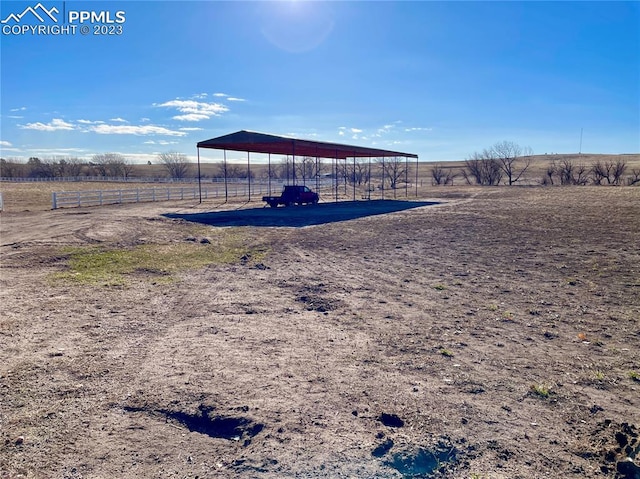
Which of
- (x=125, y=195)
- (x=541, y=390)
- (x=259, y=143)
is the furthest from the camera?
(x=125, y=195)

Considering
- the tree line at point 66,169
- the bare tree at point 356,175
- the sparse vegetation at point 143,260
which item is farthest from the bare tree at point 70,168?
the sparse vegetation at point 143,260

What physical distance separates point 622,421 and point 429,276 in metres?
5.79

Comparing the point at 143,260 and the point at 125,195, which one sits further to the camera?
the point at 125,195

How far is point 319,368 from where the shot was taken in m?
5.12

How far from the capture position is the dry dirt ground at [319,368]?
3561 millimetres

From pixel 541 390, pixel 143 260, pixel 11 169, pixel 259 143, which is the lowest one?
pixel 541 390

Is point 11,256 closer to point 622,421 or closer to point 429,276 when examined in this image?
point 429,276

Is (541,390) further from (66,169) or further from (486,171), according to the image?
(66,169)

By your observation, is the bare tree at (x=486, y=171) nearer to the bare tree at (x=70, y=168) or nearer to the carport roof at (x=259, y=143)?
the carport roof at (x=259, y=143)

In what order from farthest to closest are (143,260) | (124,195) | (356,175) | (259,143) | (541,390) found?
(356,175) → (124,195) → (259,143) → (143,260) → (541,390)

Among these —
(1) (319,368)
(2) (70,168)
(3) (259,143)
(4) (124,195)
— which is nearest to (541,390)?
(1) (319,368)

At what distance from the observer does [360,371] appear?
5.04 meters

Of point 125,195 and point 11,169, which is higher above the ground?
point 11,169

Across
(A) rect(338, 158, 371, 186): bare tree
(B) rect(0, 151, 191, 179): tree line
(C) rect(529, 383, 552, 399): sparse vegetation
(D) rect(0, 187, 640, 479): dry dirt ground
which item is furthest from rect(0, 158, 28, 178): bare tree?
(C) rect(529, 383, 552, 399): sparse vegetation
